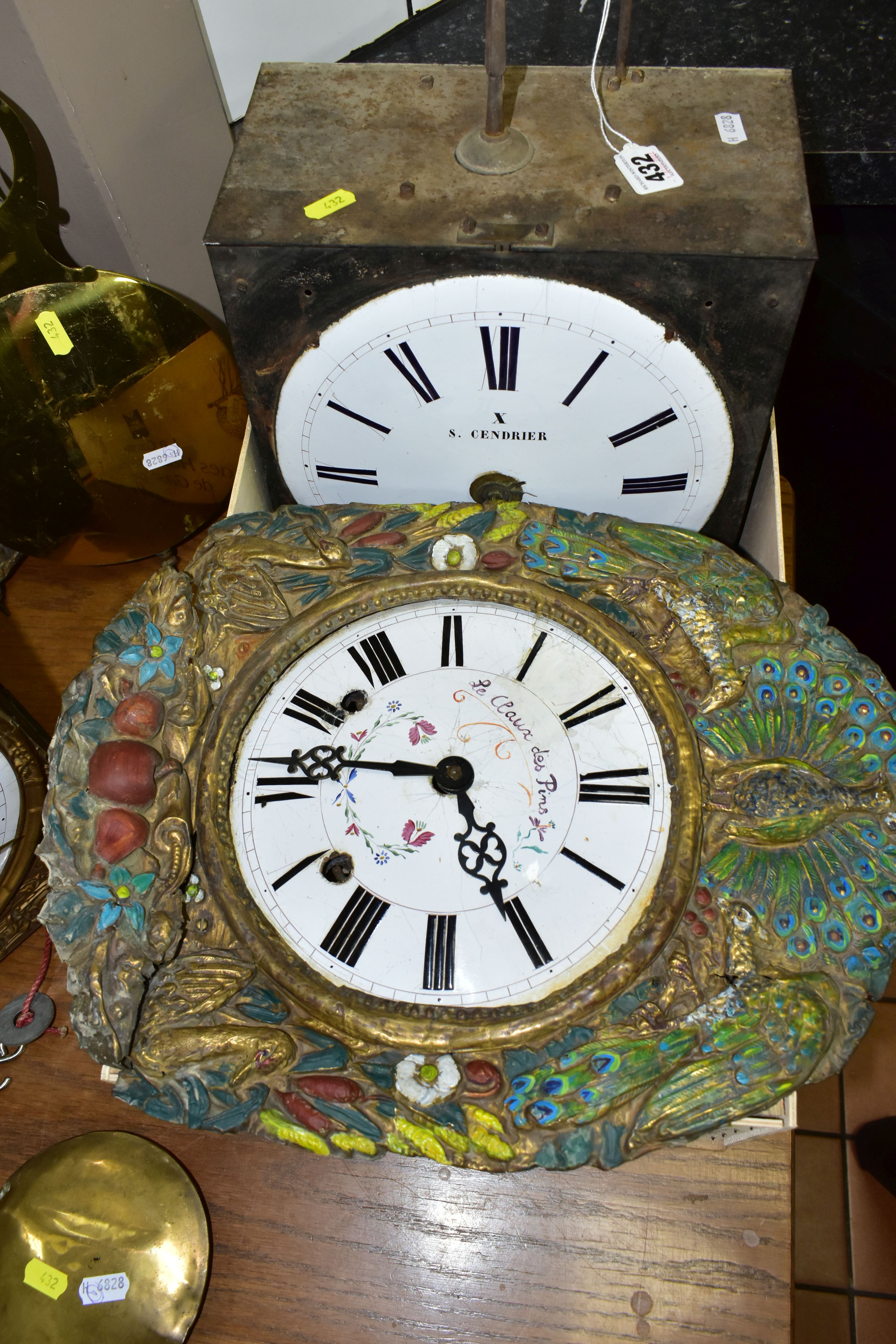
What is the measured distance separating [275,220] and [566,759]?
839 mm

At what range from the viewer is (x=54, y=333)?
1.81 meters

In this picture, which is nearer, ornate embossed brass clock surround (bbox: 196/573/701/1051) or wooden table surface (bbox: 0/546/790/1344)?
ornate embossed brass clock surround (bbox: 196/573/701/1051)

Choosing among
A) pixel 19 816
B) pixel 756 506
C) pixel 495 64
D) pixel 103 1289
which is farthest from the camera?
pixel 756 506

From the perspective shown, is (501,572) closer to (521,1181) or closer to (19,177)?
(521,1181)

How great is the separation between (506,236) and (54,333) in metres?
0.90

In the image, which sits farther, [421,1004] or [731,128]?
[731,128]

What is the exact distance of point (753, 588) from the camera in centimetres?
138

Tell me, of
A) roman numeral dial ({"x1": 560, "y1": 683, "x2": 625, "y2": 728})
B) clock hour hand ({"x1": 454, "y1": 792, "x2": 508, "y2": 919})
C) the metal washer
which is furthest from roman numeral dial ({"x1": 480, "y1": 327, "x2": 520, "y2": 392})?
the metal washer

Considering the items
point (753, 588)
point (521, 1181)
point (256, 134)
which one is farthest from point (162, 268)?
point (521, 1181)

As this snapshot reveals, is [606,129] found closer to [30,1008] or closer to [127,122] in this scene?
[127,122]

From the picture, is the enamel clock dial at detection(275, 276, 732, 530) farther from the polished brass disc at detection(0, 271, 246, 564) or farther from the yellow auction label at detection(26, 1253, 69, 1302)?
the yellow auction label at detection(26, 1253, 69, 1302)

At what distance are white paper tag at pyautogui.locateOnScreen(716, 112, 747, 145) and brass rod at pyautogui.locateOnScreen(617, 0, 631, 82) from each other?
0.16 metres

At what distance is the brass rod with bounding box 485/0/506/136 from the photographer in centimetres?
125

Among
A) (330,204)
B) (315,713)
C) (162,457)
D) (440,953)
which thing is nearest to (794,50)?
(330,204)
